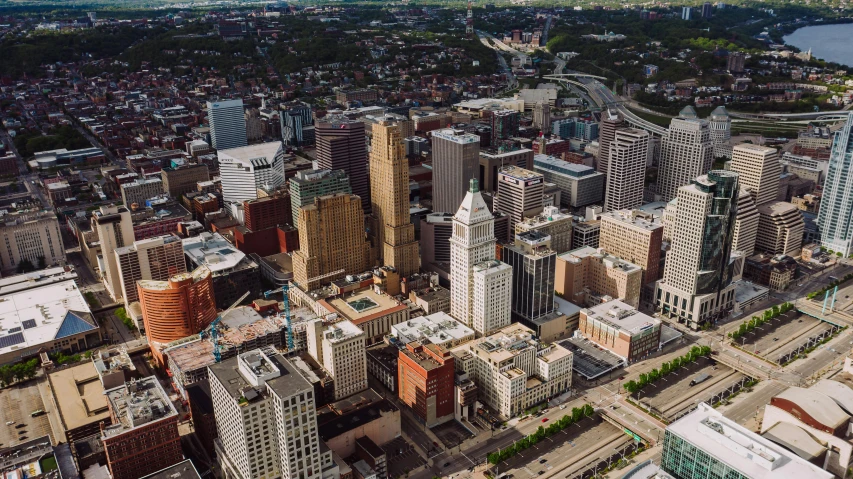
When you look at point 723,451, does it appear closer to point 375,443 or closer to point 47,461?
point 375,443

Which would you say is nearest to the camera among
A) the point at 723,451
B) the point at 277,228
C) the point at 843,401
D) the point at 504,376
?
the point at 723,451

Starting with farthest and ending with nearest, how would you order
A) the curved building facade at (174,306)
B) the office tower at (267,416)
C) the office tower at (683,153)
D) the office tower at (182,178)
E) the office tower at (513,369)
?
the office tower at (182,178)
the office tower at (683,153)
the curved building facade at (174,306)
the office tower at (513,369)
the office tower at (267,416)

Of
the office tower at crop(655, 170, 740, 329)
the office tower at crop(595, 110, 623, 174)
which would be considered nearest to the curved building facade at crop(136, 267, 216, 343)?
the office tower at crop(655, 170, 740, 329)

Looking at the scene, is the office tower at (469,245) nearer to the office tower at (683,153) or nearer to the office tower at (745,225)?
the office tower at (745,225)

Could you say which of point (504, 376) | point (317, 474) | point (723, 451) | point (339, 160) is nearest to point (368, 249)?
point (339, 160)

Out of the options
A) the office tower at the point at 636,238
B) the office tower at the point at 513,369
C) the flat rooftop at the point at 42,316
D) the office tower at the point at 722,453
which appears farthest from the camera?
the office tower at the point at 636,238

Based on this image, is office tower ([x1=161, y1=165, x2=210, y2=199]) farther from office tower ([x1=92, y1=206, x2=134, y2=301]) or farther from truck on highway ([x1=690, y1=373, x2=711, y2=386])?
truck on highway ([x1=690, y1=373, x2=711, y2=386])

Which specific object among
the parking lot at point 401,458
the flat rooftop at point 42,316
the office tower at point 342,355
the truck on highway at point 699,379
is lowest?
the truck on highway at point 699,379

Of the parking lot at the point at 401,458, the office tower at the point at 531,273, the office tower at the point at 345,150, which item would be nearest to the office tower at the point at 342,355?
the parking lot at the point at 401,458
